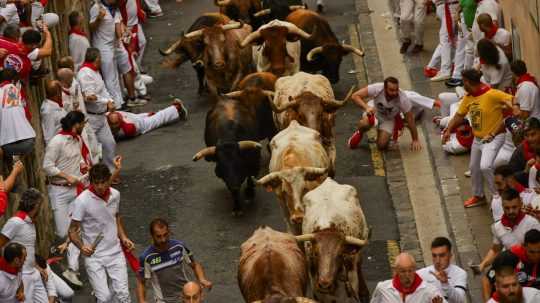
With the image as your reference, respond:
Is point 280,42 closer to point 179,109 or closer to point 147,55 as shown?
point 179,109

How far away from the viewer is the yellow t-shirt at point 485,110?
798 inches

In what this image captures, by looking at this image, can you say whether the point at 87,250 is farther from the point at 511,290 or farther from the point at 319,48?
the point at 319,48

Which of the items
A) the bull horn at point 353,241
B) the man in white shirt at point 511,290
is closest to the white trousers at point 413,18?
the bull horn at point 353,241

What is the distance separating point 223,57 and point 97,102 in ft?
11.0

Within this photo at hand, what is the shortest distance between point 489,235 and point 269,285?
3980 mm

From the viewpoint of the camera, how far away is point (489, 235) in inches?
806

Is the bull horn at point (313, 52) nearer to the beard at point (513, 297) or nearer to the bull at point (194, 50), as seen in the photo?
the bull at point (194, 50)

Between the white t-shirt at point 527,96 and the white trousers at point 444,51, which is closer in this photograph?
the white t-shirt at point 527,96

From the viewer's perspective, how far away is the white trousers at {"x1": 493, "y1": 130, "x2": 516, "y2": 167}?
20.4 meters

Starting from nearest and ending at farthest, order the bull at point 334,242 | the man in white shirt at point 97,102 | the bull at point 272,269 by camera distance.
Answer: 1. the bull at point 272,269
2. the bull at point 334,242
3. the man in white shirt at point 97,102

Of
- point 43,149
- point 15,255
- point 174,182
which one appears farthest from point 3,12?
point 15,255

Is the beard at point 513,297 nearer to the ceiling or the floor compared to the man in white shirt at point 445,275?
nearer to the ceiling

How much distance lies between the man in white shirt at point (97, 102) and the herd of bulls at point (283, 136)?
147cm

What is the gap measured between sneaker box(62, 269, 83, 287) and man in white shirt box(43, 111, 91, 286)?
23 mm
